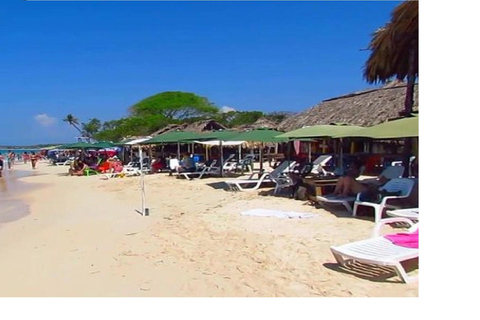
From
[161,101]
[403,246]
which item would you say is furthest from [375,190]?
[161,101]

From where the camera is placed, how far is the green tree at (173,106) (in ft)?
186

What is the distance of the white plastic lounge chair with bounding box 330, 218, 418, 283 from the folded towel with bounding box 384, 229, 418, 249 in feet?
0.15

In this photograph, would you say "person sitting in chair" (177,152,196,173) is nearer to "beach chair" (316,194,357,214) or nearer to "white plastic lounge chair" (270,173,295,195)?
"white plastic lounge chair" (270,173,295,195)

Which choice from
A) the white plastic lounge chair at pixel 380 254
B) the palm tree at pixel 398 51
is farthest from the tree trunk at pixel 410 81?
the white plastic lounge chair at pixel 380 254

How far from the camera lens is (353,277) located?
12.0ft

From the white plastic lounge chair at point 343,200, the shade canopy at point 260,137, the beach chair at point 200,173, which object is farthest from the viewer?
the beach chair at point 200,173

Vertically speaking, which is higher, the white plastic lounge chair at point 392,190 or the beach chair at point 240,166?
the white plastic lounge chair at point 392,190

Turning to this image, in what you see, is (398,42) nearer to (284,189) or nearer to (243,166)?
(284,189)

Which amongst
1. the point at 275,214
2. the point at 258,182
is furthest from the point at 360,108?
the point at 275,214

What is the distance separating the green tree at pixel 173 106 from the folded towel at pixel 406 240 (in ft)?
171

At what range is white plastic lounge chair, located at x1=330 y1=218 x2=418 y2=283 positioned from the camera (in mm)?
3451

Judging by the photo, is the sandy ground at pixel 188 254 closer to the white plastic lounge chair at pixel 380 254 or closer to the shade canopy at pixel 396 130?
the white plastic lounge chair at pixel 380 254
